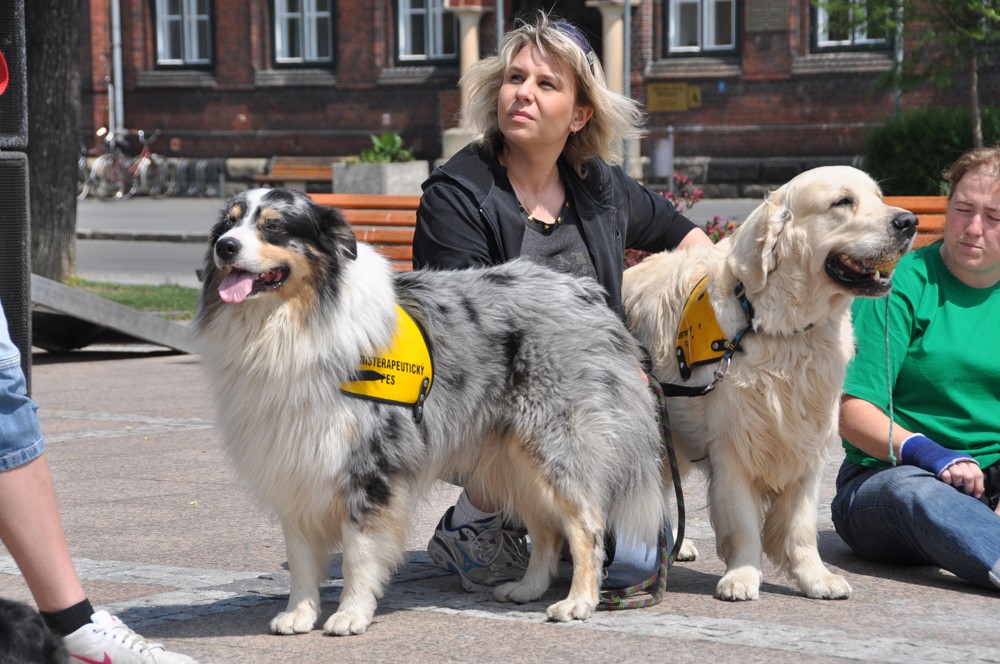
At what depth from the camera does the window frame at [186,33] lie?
1271 inches

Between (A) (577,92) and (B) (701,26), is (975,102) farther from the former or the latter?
(A) (577,92)

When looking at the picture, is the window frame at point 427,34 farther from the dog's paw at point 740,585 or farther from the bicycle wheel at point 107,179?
the dog's paw at point 740,585

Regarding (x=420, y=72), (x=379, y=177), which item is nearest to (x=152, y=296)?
(x=379, y=177)

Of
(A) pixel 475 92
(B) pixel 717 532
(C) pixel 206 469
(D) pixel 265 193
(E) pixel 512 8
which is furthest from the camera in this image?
(E) pixel 512 8

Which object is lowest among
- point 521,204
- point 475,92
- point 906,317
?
point 906,317

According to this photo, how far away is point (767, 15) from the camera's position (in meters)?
26.4

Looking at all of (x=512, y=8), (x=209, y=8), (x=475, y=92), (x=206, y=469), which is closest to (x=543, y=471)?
(x=475, y=92)

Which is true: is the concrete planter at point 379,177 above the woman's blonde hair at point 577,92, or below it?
below

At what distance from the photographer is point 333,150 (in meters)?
30.7

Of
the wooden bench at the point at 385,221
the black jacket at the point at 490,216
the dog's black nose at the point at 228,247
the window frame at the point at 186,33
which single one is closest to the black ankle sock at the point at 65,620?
the dog's black nose at the point at 228,247

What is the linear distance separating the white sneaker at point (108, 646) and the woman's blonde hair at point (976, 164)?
11.0 ft

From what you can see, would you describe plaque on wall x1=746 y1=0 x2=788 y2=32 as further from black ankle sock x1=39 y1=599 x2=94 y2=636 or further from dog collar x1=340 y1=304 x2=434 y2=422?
black ankle sock x1=39 y1=599 x2=94 y2=636

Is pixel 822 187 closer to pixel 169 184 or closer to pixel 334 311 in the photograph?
pixel 334 311

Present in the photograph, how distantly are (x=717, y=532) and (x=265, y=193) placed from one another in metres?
2.03
